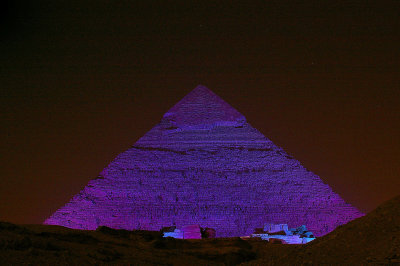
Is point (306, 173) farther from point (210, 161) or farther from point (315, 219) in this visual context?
point (210, 161)

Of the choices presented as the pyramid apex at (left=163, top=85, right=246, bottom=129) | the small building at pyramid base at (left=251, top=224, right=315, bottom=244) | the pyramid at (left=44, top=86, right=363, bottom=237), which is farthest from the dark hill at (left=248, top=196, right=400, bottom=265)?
the pyramid apex at (left=163, top=85, right=246, bottom=129)

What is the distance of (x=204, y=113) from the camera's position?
24.8 m

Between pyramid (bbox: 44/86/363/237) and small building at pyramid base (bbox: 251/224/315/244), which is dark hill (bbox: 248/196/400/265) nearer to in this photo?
small building at pyramid base (bbox: 251/224/315/244)

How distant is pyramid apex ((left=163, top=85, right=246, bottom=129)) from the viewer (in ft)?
81.3

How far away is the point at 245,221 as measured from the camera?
73.4 ft

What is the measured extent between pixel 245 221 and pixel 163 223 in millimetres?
3146

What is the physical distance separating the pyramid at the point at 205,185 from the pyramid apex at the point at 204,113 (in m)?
0.04

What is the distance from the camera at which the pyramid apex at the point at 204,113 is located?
2477cm

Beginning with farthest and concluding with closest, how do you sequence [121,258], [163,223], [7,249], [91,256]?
[163,223], [121,258], [91,256], [7,249]

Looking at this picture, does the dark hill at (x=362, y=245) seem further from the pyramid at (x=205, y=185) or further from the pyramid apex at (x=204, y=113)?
the pyramid apex at (x=204, y=113)

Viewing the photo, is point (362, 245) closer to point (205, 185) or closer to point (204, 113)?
point (205, 185)

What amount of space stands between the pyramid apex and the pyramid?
0.14ft

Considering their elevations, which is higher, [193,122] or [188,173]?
[193,122]

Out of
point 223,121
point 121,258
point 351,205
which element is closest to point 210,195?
Answer: point 223,121
